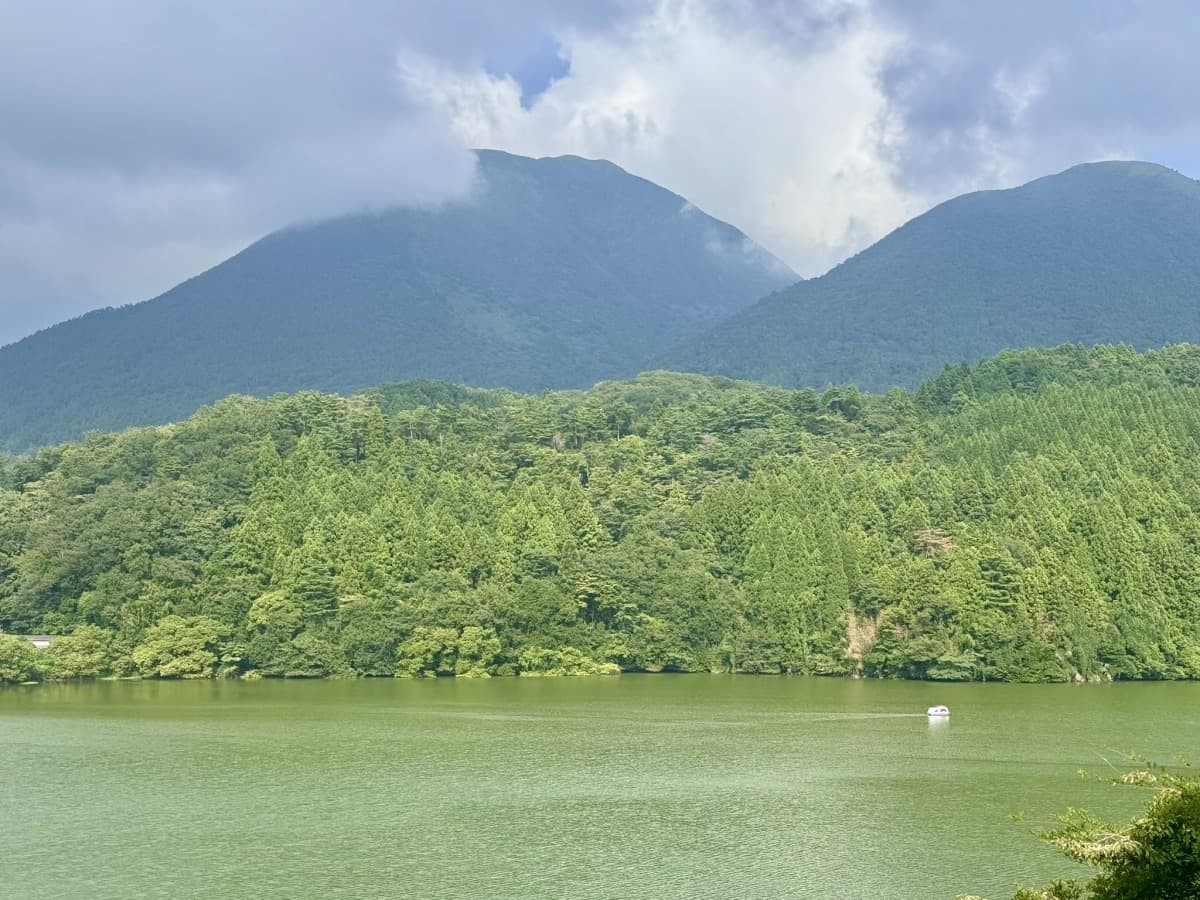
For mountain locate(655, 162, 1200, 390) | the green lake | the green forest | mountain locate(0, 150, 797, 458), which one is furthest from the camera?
mountain locate(0, 150, 797, 458)

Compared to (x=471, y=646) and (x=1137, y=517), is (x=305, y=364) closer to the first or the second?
(x=471, y=646)

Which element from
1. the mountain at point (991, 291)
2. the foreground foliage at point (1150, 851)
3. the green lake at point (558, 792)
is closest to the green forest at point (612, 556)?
the green lake at point (558, 792)

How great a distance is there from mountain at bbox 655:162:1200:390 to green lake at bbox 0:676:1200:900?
96.1 metres

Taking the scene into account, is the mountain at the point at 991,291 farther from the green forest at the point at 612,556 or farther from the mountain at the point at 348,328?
the green forest at the point at 612,556

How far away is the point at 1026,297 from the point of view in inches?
5920

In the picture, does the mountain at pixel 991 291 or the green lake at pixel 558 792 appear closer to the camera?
the green lake at pixel 558 792

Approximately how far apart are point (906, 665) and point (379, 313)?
115853mm

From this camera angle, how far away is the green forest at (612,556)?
57250 mm

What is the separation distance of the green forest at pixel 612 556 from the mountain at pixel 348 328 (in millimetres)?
68858

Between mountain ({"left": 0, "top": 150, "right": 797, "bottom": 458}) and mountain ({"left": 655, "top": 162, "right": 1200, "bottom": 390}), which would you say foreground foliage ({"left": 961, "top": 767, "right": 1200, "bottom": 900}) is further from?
mountain ({"left": 0, "top": 150, "right": 797, "bottom": 458})

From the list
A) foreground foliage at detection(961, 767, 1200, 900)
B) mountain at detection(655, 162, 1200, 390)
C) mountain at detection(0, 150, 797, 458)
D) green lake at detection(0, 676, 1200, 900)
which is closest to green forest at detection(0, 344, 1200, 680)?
green lake at detection(0, 676, 1200, 900)

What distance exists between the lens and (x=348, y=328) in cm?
15788

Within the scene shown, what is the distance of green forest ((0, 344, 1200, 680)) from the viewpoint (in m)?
57.2

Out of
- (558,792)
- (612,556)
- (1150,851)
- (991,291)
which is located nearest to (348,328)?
(991,291)
